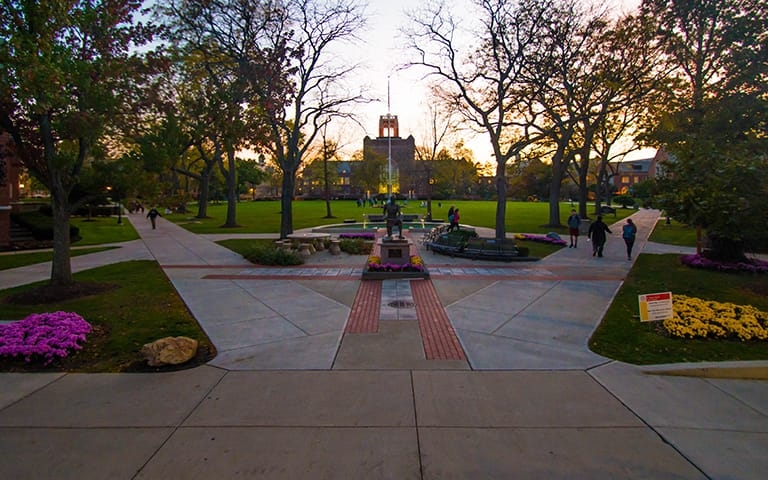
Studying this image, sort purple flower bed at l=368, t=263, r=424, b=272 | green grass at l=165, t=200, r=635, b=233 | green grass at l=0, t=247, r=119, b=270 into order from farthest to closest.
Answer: green grass at l=165, t=200, r=635, b=233 < green grass at l=0, t=247, r=119, b=270 < purple flower bed at l=368, t=263, r=424, b=272

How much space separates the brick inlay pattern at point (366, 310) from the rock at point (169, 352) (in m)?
2.70

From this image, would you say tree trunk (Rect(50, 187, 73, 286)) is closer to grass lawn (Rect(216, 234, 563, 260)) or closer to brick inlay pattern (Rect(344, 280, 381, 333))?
grass lawn (Rect(216, 234, 563, 260))

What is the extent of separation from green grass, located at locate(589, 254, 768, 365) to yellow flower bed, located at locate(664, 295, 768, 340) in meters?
0.15

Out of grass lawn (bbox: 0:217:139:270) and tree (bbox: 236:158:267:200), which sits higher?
tree (bbox: 236:158:267:200)

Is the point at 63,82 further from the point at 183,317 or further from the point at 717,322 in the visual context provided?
the point at 717,322

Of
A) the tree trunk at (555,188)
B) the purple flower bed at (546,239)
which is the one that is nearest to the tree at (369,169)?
the tree trunk at (555,188)

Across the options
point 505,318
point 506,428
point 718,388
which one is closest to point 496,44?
point 505,318

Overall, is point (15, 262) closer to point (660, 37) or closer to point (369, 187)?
point (660, 37)

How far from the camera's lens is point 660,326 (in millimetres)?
8320

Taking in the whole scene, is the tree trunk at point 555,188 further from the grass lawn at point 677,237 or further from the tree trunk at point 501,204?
the tree trunk at point 501,204

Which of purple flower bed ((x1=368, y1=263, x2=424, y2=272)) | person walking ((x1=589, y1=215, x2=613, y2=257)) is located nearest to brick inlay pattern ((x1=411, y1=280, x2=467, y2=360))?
purple flower bed ((x1=368, y1=263, x2=424, y2=272))

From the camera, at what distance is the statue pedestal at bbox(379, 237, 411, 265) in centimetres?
1429

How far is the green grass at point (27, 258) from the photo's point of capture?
1628 centimetres

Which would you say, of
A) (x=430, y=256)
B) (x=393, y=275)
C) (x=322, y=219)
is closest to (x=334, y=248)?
(x=430, y=256)
